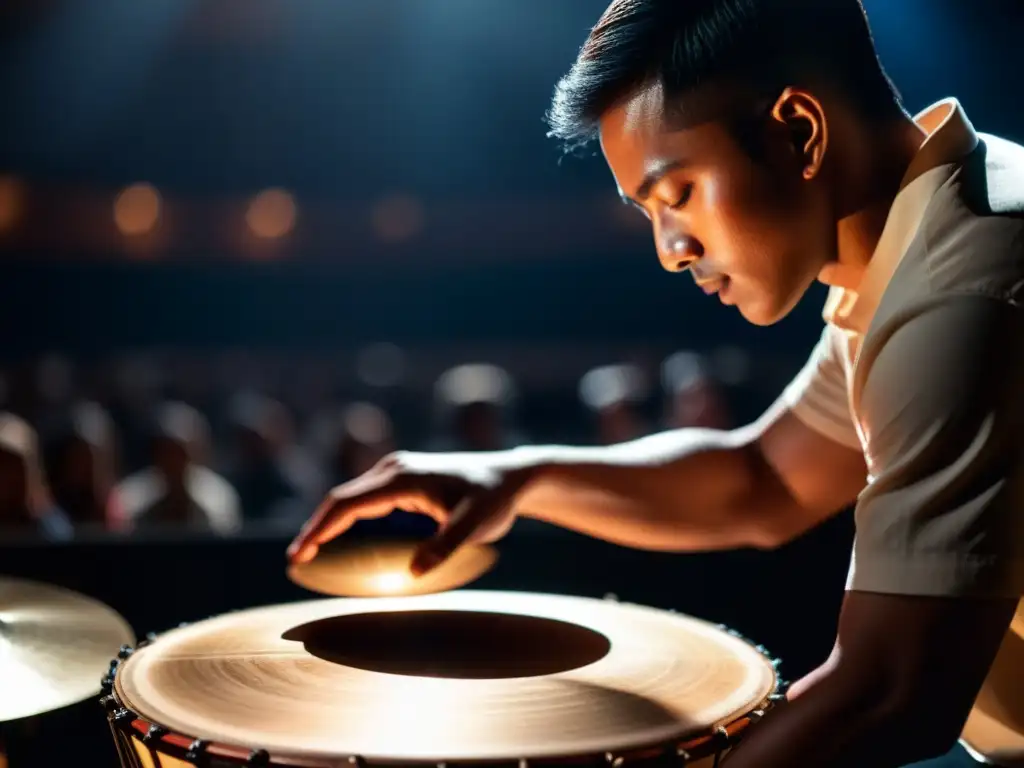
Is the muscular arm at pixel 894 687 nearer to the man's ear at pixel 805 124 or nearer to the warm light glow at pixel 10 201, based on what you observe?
the man's ear at pixel 805 124

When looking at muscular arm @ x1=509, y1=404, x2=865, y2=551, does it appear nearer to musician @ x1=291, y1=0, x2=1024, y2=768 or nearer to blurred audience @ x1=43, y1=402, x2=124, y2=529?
musician @ x1=291, y1=0, x2=1024, y2=768

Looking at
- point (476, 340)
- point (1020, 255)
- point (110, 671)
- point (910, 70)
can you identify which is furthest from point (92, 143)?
point (1020, 255)

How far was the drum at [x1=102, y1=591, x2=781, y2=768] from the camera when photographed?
85 centimetres

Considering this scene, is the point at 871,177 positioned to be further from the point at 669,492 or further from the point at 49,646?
the point at 49,646

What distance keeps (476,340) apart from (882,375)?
7.03 meters

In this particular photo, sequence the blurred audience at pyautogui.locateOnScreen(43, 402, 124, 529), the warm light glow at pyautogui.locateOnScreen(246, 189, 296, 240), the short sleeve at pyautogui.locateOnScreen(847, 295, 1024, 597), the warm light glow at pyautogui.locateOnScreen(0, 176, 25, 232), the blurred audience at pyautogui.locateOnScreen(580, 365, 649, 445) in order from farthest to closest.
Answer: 1. the warm light glow at pyautogui.locateOnScreen(246, 189, 296, 240)
2. the warm light glow at pyautogui.locateOnScreen(0, 176, 25, 232)
3. the blurred audience at pyautogui.locateOnScreen(580, 365, 649, 445)
4. the blurred audience at pyautogui.locateOnScreen(43, 402, 124, 529)
5. the short sleeve at pyautogui.locateOnScreen(847, 295, 1024, 597)

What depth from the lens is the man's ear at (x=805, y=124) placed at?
96cm

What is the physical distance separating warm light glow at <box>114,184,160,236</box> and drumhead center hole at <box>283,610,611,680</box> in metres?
7.08

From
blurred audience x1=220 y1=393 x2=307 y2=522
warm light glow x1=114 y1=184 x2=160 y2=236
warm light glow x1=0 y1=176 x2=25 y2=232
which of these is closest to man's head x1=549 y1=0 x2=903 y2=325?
blurred audience x1=220 y1=393 x2=307 y2=522

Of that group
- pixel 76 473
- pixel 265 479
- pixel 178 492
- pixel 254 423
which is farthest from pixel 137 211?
pixel 76 473

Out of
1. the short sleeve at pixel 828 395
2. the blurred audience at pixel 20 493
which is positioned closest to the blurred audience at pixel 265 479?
the blurred audience at pixel 20 493

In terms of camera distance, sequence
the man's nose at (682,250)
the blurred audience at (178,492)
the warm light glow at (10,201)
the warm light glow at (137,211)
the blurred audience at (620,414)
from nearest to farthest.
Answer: the man's nose at (682,250) < the blurred audience at (178,492) < the blurred audience at (620,414) < the warm light glow at (10,201) < the warm light glow at (137,211)

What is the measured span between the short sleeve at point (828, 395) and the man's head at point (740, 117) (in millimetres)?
291

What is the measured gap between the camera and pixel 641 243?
758 centimetres
